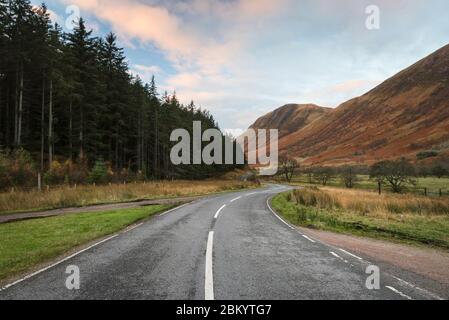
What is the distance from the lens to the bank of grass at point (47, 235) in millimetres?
8315

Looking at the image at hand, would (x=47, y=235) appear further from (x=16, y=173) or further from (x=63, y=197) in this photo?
(x=16, y=173)

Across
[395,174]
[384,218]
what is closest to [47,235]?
[384,218]

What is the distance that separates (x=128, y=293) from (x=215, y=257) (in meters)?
3.07

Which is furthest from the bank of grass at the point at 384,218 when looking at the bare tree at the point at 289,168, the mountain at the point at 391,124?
the mountain at the point at 391,124

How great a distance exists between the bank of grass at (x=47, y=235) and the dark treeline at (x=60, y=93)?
19.5 metres

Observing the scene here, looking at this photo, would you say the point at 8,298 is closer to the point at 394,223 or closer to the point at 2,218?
the point at 2,218

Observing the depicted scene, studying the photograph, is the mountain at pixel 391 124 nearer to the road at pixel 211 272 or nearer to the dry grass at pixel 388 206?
the dry grass at pixel 388 206

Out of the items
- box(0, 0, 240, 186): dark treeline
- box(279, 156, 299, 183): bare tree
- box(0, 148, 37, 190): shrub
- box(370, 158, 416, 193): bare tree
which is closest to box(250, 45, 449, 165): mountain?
box(279, 156, 299, 183): bare tree

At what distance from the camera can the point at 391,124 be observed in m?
140

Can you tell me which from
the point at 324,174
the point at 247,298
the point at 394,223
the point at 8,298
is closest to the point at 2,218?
the point at 8,298

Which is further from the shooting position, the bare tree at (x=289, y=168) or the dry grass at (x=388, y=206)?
the bare tree at (x=289, y=168)

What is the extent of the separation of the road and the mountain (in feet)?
294

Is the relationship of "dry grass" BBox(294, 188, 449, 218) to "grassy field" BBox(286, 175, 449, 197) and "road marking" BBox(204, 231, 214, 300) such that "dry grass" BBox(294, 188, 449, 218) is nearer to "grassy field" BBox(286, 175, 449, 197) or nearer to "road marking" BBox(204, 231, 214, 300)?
"grassy field" BBox(286, 175, 449, 197)

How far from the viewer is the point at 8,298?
5566 millimetres
